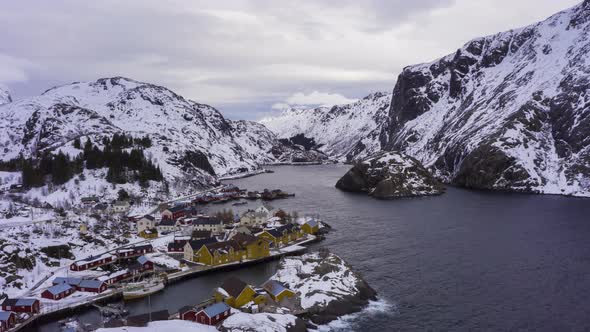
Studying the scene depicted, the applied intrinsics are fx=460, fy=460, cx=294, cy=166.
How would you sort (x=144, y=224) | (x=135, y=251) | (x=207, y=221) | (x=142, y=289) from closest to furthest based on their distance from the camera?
(x=142, y=289) → (x=135, y=251) → (x=144, y=224) → (x=207, y=221)

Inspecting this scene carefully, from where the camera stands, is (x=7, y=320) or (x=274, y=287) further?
(x=274, y=287)

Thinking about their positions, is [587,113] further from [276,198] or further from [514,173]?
[276,198]

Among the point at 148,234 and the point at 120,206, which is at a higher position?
the point at 120,206

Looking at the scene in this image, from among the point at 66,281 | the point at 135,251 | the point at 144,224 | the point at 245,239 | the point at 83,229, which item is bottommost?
the point at 66,281

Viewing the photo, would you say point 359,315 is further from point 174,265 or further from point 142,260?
point 142,260

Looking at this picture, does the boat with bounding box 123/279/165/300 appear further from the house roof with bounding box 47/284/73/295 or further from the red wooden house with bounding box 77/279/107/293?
the house roof with bounding box 47/284/73/295

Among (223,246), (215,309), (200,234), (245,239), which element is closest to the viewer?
(215,309)

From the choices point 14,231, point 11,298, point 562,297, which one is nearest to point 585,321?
point 562,297

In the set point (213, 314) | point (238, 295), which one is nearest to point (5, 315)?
point (213, 314)
